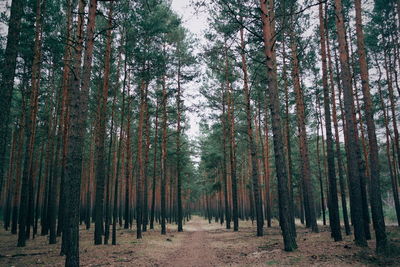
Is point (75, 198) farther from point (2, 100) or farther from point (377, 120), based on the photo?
point (377, 120)

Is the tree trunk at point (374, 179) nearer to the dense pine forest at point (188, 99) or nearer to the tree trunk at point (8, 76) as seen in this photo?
the dense pine forest at point (188, 99)

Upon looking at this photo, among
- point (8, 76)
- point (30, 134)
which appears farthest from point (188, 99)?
point (8, 76)

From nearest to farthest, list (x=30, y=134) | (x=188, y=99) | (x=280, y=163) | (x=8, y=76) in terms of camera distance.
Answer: (x=8, y=76) < (x=280, y=163) < (x=30, y=134) < (x=188, y=99)

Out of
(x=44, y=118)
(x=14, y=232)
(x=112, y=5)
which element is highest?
(x=112, y=5)

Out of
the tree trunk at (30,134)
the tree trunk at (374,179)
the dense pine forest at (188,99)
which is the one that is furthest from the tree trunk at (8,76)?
the tree trunk at (374,179)

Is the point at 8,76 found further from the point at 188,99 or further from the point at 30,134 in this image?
the point at 188,99

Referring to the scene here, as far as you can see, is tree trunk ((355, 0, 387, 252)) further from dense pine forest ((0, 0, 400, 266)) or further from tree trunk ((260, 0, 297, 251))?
tree trunk ((260, 0, 297, 251))

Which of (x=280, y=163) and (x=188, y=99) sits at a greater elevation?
(x=188, y=99)

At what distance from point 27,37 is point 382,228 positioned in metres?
19.1

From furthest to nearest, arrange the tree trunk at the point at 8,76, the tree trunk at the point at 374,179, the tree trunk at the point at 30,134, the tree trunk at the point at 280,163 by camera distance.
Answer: the tree trunk at the point at 30,134
the tree trunk at the point at 280,163
the tree trunk at the point at 374,179
the tree trunk at the point at 8,76

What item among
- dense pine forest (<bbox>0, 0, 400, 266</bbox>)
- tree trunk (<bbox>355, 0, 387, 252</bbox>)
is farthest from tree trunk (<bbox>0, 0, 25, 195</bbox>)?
tree trunk (<bbox>355, 0, 387, 252</bbox>)

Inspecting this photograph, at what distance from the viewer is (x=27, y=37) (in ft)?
47.8

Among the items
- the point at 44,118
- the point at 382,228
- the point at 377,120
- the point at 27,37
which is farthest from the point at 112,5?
the point at 377,120

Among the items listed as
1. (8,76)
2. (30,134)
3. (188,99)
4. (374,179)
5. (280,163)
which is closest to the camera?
(8,76)
